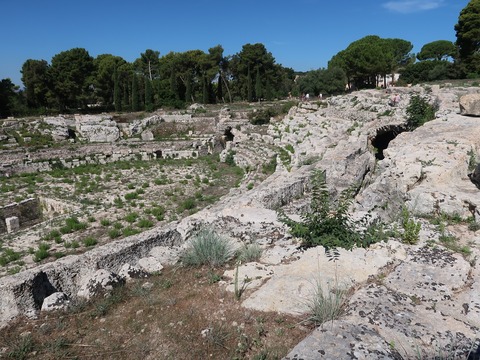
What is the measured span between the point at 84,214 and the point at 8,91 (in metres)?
44.0

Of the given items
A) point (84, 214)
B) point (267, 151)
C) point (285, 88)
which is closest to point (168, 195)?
point (84, 214)

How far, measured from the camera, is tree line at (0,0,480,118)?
4269cm

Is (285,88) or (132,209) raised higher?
(285,88)

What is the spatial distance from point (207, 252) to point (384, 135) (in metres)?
16.4

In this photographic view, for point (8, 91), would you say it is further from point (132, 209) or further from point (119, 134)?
point (132, 209)

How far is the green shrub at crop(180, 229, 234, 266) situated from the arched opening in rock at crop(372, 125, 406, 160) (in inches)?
482

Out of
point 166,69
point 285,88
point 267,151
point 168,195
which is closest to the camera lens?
point 168,195

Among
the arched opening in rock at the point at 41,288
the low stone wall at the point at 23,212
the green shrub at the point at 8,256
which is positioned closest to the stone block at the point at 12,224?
the low stone wall at the point at 23,212

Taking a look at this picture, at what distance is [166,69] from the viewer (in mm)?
57906

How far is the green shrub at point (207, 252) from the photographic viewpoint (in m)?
5.39

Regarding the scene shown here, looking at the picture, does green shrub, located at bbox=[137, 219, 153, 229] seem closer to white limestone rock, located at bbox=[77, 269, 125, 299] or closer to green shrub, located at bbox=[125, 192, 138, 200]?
green shrub, located at bbox=[125, 192, 138, 200]

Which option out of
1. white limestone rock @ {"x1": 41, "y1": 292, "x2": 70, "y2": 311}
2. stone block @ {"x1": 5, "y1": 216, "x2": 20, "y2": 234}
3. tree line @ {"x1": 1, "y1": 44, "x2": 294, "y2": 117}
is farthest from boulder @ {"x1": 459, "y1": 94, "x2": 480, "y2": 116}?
tree line @ {"x1": 1, "y1": 44, "x2": 294, "y2": 117}

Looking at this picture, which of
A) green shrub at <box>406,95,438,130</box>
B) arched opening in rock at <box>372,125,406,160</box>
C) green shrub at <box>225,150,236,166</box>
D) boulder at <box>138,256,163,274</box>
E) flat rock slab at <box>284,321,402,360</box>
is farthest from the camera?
green shrub at <box>225,150,236,166</box>

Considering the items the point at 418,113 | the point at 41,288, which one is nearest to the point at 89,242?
the point at 41,288
